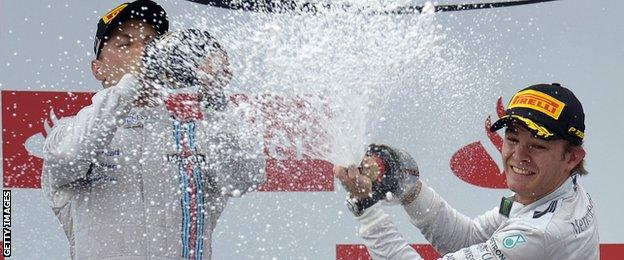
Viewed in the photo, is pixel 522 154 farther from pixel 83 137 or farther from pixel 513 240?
pixel 83 137

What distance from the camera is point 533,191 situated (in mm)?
2215

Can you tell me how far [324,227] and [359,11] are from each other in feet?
2.76

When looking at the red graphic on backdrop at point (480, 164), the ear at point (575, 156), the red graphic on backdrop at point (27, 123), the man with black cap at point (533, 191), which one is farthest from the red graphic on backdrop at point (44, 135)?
the ear at point (575, 156)

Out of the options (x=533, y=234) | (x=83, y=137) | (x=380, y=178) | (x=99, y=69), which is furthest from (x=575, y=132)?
(x=99, y=69)

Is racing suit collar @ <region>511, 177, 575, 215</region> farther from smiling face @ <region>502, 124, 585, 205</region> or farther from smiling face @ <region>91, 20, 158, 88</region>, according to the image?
smiling face @ <region>91, 20, 158, 88</region>

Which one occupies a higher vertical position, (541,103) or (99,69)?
(99,69)

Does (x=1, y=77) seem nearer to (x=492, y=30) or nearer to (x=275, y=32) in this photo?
(x=275, y=32)

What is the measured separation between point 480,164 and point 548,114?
137cm

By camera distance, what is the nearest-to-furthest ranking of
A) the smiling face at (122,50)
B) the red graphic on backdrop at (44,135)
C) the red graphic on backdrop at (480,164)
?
the smiling face at (122,50)
the red graphic on backdrop at (44,135)
the red graphic on backdrop at (480,164)

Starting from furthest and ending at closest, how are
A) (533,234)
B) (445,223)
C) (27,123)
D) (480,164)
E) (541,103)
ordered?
(480,164) → (27,123) → (445,223) → (541,103) → (533,234)

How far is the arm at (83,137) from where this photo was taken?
92.6 inches

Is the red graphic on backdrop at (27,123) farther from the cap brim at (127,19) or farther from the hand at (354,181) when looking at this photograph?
the hand at (354,181)

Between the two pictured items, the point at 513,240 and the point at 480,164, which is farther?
the point at 480,164

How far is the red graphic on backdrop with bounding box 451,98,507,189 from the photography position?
3480mm
